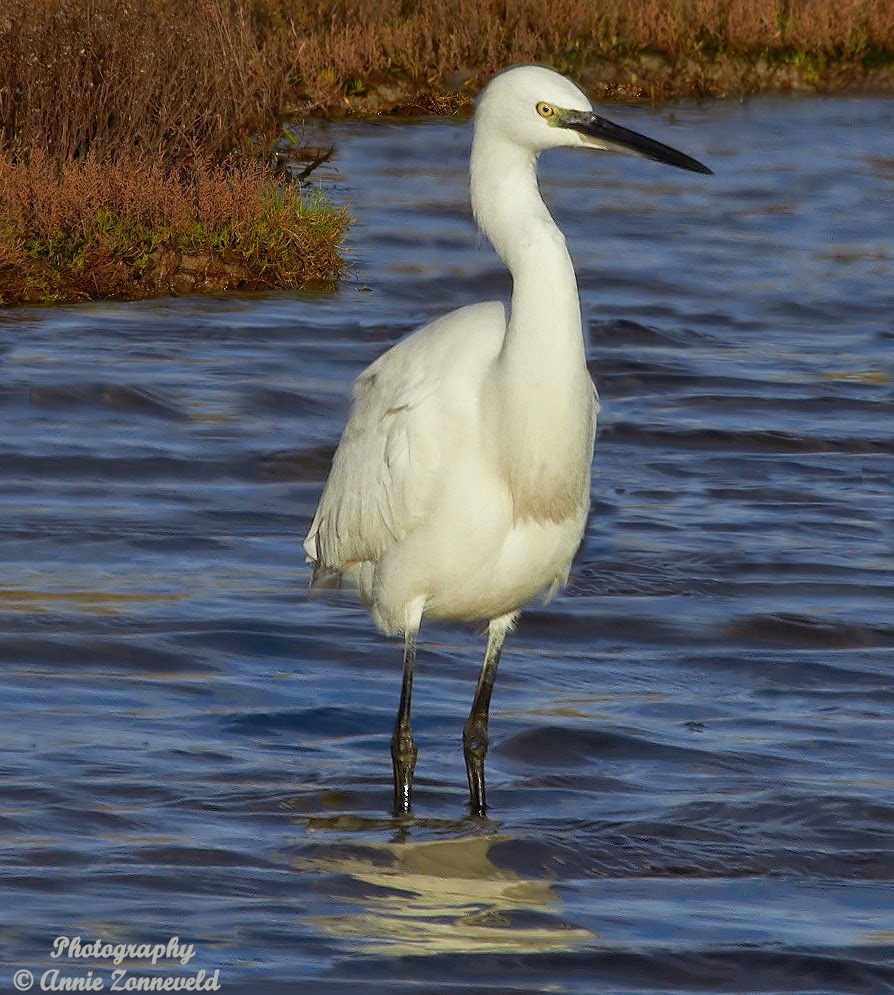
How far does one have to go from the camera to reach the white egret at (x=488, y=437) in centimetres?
543

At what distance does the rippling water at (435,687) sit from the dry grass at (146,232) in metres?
0.30

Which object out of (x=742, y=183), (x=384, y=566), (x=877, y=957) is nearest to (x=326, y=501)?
(x=384, y=566)

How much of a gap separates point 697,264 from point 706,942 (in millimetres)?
11803

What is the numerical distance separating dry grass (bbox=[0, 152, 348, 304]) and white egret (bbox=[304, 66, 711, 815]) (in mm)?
7147

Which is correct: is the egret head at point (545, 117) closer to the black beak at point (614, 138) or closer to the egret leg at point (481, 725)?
the black beak at point (614, 138)

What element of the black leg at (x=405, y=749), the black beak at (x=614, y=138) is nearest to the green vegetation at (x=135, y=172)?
the black leg at (x=405, y=749)

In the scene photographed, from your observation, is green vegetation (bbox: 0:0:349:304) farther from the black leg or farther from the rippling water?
the black leg

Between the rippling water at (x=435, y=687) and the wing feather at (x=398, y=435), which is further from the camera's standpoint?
the wing feather at (x=398, y=435)

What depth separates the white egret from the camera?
214 inches

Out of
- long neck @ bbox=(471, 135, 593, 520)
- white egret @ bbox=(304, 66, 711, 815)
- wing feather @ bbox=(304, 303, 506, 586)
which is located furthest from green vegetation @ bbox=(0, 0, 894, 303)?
long neck @ bbox=(471, 135, 593, 520)

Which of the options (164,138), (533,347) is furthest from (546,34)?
(533,347)

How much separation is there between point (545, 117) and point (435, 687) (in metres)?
2.55

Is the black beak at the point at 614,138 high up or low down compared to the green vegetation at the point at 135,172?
up

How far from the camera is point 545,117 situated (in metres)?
5.52
